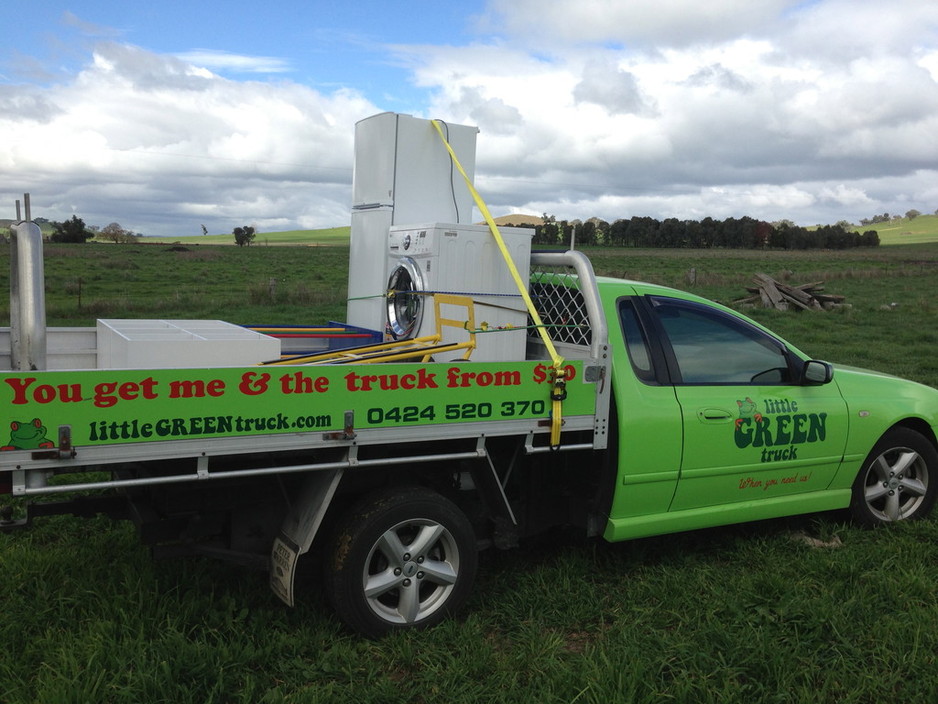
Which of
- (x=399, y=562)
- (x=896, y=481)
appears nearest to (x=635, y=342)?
(x=399, y=562)

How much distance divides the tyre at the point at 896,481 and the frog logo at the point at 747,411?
1162 mm

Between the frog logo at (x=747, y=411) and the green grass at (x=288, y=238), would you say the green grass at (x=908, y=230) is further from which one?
the frog logo at (x=747, y=411)

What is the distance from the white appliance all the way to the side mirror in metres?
3.31

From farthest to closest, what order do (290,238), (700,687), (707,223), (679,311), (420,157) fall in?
→ (290,238) → (707,223) → (420,157) → (679,311) → (700,687)

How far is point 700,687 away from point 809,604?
1014 millimetres

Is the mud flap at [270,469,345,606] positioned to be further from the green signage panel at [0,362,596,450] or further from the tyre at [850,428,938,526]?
the tyre at [850,428,938,526]

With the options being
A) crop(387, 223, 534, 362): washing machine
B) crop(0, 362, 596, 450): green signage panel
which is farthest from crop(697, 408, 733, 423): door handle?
crop(387, 223, 534, 362): washing machine

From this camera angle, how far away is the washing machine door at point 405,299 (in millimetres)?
5629

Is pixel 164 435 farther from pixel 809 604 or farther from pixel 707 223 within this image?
pixel 707 223

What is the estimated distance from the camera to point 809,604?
13.2 feet

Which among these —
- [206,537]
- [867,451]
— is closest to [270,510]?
[206,537]

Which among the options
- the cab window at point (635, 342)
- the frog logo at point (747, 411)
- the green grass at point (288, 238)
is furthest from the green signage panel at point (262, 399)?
the green grass at point (288, 238)

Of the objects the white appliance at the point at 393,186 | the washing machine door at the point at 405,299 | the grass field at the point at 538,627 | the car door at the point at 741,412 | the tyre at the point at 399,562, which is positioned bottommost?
the grass field at the point at 538,627

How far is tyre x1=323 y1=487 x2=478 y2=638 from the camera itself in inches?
141
